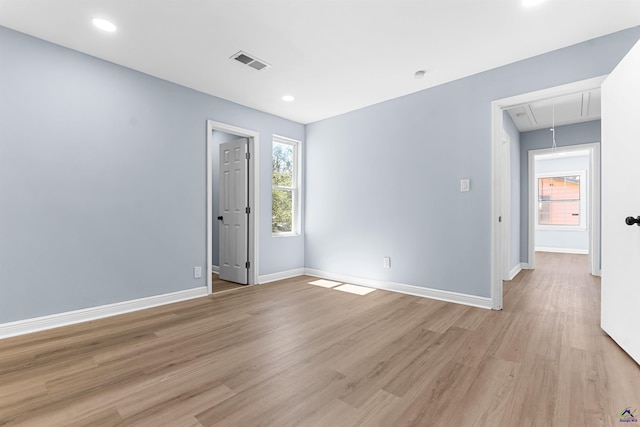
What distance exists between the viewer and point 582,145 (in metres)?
5.18

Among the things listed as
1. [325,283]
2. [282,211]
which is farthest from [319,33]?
[325,283]

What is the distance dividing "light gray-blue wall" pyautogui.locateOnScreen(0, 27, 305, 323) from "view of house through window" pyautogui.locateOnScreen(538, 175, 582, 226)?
29.3 ft

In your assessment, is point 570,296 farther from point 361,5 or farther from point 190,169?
point 190,169

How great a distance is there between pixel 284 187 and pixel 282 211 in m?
0.41

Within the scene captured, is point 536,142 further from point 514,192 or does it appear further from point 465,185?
point 465,185

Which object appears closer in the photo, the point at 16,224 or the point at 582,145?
the point at 16,224

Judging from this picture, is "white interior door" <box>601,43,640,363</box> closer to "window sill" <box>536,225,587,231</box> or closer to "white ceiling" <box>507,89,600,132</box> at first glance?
"white ceiling" <box>507,89,600,132</box>

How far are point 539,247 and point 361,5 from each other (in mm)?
8709

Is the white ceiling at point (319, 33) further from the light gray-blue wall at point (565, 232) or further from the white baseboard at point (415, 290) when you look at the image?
the light gray-blue wall at point (565, 232)

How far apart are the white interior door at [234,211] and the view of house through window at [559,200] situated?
830cm

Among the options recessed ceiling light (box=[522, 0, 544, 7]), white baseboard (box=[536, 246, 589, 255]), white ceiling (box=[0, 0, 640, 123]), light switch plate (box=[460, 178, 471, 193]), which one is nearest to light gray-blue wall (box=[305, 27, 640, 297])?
light switch plate (box=[460, 178, 471, 193])

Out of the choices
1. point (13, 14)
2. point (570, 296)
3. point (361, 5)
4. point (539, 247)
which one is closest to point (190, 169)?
point (13, 14)

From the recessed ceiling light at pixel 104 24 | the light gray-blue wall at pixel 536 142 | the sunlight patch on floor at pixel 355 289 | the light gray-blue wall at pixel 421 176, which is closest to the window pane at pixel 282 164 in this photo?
the light gray-blue wall at pixel 421 176

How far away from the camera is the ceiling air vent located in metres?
2.91
